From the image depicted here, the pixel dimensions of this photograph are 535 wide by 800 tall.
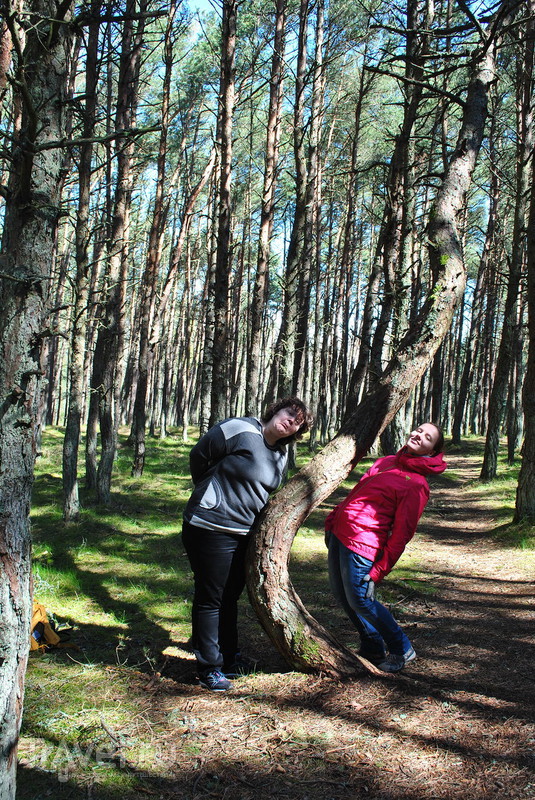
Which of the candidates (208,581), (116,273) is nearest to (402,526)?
(208,581)

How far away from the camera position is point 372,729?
3033 millimetres

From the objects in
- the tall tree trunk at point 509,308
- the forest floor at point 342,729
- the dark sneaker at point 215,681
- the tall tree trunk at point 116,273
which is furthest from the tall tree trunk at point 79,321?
the tall tree trunk at point 509,308

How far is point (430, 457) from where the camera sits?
11.9 ft

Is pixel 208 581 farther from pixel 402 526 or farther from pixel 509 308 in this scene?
pixel 509 308

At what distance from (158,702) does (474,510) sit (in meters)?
7.91

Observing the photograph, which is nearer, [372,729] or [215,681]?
[372,729]

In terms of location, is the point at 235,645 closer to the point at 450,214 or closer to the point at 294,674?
the point at 294,674

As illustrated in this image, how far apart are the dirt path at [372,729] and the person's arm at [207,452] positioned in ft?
4.35

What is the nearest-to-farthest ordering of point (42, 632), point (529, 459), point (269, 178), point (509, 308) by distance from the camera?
1. point (42, 632)
2. point (529, 459)
3. point (269, 178)
4. point (509, 308)

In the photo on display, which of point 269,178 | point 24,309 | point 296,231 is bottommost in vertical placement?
point 24,309

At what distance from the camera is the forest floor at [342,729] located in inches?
103

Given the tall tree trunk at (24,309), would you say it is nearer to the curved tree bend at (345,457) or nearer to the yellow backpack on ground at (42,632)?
the curved tree bend at (345,457)

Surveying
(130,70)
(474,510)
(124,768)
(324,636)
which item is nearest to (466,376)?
(474,510)

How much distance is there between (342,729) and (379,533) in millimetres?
1076
